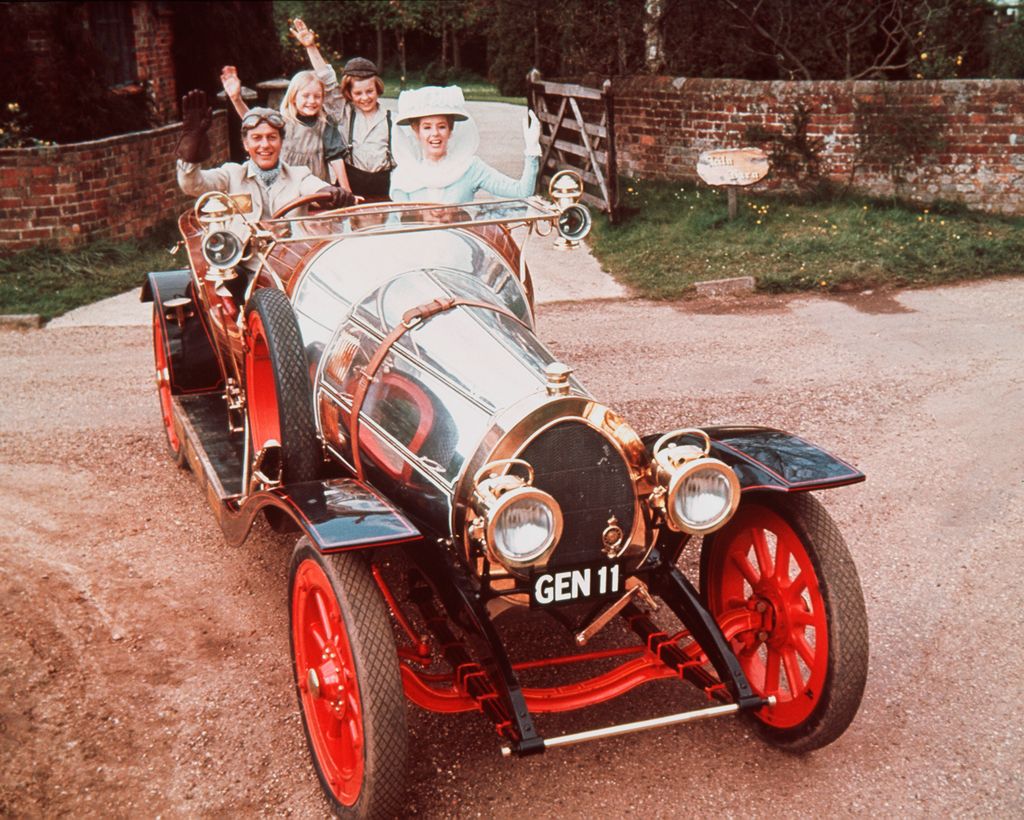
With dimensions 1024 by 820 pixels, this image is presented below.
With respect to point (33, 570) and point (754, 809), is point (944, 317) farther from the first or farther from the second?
point (33, 570)

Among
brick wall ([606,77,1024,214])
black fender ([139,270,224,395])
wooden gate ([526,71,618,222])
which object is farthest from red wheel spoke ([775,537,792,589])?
brick wall ([606,77,1024,214])

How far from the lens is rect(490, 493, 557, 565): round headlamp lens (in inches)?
116

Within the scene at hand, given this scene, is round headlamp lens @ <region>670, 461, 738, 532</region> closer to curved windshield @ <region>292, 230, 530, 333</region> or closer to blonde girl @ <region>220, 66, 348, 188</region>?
curved windshield @ <region>292, 230, 530, 333</region>

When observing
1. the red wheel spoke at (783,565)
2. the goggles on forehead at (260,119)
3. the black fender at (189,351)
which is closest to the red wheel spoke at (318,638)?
the red wheel spoke at (783,565)

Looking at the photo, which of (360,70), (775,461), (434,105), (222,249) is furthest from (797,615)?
(360,70)

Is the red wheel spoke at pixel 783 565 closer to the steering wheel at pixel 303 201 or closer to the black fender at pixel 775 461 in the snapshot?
the black fender at pixel 775 461

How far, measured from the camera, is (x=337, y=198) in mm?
4961

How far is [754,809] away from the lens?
3273 millimetres

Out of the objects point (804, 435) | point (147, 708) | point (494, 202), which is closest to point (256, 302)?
point (494, 202)

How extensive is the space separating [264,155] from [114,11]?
868 cm

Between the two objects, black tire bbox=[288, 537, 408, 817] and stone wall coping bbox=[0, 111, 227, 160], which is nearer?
black tire bbox=[288, 537, 408, 817]

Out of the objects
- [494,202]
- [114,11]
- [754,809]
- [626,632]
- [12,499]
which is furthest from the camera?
[114,11]

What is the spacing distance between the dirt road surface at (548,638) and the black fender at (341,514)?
0.81 m

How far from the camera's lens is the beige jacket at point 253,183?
520 centimetres
